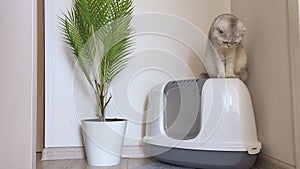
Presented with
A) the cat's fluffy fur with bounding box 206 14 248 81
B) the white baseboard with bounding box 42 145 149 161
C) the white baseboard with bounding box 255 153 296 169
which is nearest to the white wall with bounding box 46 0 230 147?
the white baseboard with bounding box 42 145 149 161

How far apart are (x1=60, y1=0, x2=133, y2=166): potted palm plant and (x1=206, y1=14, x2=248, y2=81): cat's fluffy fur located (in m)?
0.48

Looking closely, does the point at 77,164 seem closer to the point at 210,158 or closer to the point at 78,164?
the point at 78,164

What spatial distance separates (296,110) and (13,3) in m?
1.10

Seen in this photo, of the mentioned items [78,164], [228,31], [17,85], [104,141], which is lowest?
[78,164]

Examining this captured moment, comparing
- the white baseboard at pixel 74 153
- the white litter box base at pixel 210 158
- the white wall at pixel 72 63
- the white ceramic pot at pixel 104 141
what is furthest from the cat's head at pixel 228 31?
the white baseboard at pixel 74 153

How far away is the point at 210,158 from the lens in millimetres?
1290

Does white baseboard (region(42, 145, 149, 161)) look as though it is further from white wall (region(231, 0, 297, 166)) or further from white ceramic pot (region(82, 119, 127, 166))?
white wall (region(231, 0, 297, 166))

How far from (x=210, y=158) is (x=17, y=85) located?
2.81 ft

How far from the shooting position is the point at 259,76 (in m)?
1.45

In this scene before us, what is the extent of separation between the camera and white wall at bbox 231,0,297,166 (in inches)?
46.2

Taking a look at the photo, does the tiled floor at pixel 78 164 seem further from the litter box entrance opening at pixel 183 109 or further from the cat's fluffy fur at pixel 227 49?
the cat's fluffy fur at pixel 227 49

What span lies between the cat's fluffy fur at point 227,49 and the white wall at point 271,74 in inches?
3.5

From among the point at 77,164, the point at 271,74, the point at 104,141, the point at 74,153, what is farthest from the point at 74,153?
the point at 271,74

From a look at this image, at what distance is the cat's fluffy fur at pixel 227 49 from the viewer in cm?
138
